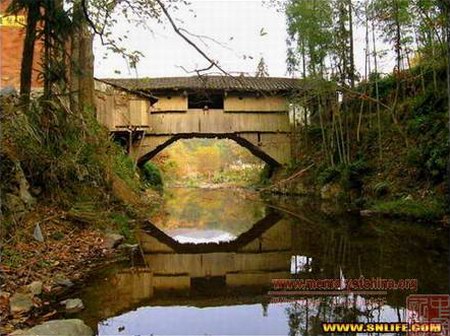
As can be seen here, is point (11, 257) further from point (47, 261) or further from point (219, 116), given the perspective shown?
point (219, 116)

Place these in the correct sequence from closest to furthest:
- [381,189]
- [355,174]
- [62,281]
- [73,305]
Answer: [73,305], [62,281], [381,189], [355,174]

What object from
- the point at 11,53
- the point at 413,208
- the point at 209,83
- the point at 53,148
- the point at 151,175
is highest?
the point at 209,83

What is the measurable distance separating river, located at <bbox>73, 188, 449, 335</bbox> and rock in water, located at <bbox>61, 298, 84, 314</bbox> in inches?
3.5

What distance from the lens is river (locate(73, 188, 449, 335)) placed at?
4.59 m

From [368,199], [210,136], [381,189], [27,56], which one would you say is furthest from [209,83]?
[27,56]

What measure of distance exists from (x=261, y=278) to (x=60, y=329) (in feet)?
10.4

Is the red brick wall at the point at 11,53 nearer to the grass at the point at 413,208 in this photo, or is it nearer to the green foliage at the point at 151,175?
the grass at the point at 413,208

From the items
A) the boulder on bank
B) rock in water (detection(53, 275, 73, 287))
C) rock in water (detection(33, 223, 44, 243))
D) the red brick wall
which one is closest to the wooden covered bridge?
the red brick wall

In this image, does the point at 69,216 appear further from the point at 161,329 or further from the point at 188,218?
the point at 188,218

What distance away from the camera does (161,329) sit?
14.7 feet

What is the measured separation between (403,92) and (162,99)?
37.4 ft

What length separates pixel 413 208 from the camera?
457 inches

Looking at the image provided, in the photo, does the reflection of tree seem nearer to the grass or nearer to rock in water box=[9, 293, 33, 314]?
rock in water box=[9, 293, 33, 314]

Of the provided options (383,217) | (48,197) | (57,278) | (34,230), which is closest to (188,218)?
(383,217)
